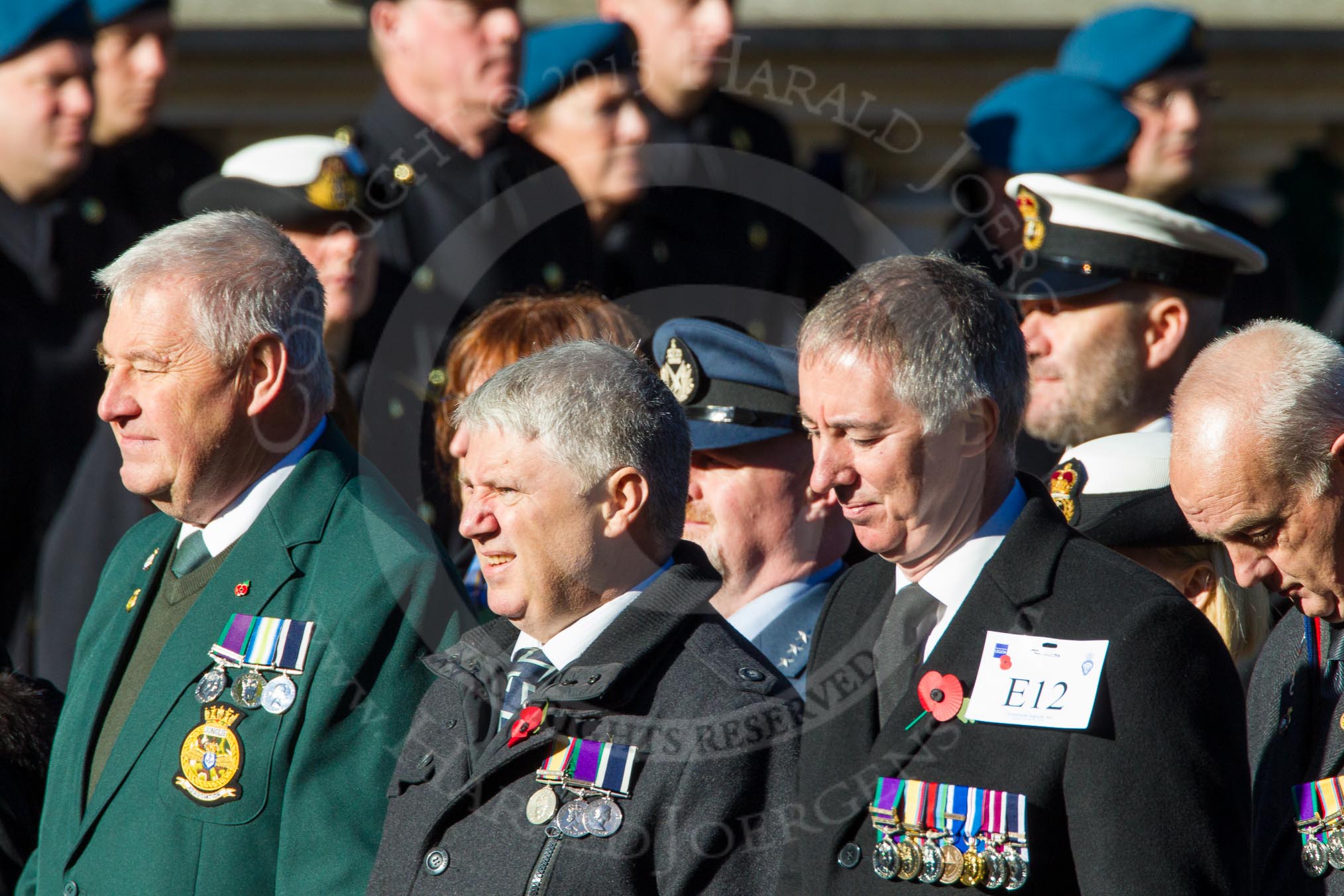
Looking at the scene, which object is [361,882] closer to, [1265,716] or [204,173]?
[1265,716]

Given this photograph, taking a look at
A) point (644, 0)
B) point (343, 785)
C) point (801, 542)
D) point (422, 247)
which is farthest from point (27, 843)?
point (644, 0)

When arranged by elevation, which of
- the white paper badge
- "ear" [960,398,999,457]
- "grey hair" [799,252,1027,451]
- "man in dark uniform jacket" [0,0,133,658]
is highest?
"grey hair" [799,252,1027,451]

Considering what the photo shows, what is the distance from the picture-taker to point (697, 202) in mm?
5551

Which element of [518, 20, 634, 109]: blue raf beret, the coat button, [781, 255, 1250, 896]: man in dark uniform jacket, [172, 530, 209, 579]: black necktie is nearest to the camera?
[781, 255, 1250, 896]: man in dark uniform jacket

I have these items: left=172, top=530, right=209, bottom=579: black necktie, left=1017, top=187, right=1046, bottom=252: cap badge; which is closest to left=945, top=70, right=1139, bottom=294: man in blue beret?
left=1017, top=187, right=1046, bottom=252: cap badge

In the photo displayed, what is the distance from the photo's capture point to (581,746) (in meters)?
2.82

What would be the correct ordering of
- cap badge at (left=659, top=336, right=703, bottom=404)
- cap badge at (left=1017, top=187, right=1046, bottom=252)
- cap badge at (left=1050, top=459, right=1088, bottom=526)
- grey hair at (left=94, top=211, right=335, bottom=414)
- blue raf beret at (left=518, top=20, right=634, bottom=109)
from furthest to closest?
blue raf beret at (left=518, top=20, right=634, bottom=109), cap badge at (left=1017, top=187, right=1046, bottom=252), cap badge at (left=659, top=336, right=703, bottom=404), cap badge at (left=1050, top=459, right=1088, bottom=526), grey hair at (left=94, top=211, right=335, bottom=414)

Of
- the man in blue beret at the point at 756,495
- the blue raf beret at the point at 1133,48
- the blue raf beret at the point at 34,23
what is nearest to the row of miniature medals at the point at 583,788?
the man in blue beret at the point at 756,495

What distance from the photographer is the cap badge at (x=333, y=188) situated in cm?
488

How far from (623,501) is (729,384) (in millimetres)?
1003

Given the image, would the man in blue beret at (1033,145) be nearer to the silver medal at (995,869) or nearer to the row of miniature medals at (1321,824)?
the row of miniature medals at (1321,824)

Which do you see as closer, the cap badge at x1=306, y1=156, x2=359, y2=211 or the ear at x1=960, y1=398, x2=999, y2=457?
the ear at x1=960, y1=398, x2=999, y2=457

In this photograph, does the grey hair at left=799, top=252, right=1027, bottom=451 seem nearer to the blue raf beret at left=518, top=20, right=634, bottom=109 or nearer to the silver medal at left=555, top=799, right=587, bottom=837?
the silver medal at left=555, top=799, right=587, bottom=837

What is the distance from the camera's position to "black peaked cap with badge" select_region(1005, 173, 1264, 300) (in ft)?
13.2
